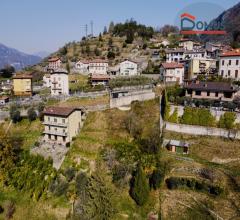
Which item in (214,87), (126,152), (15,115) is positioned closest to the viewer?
(126,152)

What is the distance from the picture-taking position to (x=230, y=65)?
51.3m

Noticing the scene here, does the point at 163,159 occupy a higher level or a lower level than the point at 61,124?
lower

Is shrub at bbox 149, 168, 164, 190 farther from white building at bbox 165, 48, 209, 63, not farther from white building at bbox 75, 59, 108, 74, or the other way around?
white building at bbox 75, 59, 108, 74

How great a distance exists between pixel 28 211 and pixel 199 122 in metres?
25.7

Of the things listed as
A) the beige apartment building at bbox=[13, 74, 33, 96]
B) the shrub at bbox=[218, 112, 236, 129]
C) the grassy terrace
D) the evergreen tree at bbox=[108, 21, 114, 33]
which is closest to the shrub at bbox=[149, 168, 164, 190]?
the grassy terrace

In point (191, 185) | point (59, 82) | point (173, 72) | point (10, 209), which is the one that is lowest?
point (10, 209)

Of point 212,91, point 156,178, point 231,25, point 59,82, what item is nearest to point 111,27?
point 231,25

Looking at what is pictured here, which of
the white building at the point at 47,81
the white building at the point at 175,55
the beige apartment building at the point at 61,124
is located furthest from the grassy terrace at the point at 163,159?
the white building at the point at 175,55

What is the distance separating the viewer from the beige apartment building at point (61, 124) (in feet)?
125

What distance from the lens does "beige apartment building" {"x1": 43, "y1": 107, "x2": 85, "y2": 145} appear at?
125ft

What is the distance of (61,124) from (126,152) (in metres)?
11.5

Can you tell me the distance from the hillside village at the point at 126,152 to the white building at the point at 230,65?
204 mm

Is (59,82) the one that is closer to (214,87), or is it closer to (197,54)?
(214,87)

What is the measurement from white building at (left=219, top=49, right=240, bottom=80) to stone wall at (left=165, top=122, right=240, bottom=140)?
20483mm
